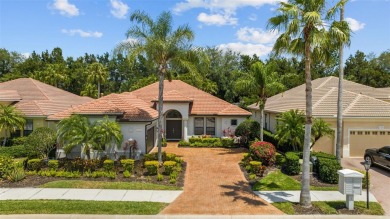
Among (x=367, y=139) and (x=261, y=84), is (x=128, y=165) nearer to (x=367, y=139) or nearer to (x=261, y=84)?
(x=261, y=84)

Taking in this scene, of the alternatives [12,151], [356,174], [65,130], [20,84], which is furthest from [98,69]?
[356,174]

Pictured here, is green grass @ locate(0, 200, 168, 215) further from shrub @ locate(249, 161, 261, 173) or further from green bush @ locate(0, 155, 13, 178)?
shrub @ locate(249, 161, 261, 173)

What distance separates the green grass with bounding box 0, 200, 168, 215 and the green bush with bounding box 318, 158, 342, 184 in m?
8.41

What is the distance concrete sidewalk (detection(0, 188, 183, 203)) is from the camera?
490 inches

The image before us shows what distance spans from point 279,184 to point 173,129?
1583 centimetres

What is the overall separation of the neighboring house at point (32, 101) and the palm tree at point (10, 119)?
37.1 inches

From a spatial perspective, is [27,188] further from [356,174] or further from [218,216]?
[356,174]

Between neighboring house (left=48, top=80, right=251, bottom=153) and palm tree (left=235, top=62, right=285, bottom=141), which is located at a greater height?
palm tree (left=235, top=62, right=285, bottom=141)

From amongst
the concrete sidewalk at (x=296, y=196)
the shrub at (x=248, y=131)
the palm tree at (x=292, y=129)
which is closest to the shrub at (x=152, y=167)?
the concrete sidewalk at (x=296, y=196)

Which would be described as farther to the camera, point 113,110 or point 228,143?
point 228,143

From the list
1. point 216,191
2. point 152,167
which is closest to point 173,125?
point 152,167

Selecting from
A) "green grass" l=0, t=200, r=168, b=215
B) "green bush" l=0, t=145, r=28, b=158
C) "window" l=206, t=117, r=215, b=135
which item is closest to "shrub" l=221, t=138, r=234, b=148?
"window" l=206, t=117, r=215, b=135

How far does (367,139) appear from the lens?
67.2 ft

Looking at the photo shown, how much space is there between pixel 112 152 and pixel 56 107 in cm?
1063
